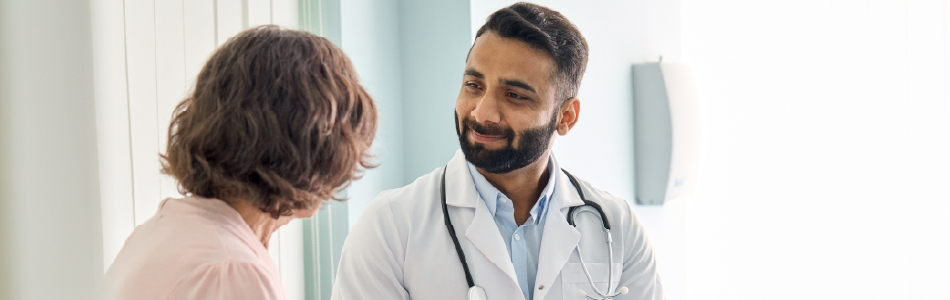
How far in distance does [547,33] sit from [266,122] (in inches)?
23.1

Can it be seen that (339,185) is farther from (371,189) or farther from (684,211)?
(684,211)

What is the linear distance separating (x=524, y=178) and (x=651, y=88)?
1.67 ft

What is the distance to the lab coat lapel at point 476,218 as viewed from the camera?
93 cm

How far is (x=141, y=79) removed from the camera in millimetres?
525

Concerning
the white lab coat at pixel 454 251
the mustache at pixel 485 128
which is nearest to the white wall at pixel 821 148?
the white lab coat at pixel 454 251

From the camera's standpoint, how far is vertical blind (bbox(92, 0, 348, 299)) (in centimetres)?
47

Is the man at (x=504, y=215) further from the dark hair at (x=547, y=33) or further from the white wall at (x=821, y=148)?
the white wall at (x=821, y=148)

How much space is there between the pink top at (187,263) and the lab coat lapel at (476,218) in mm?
475

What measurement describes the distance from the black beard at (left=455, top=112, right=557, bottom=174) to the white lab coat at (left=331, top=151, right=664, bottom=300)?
1.5 inches

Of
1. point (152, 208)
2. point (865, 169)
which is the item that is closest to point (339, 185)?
point (152, 208)

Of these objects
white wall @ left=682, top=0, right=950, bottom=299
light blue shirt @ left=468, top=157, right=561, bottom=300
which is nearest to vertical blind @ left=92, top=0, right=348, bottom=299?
light blue shirt @ left=468, top=157, right=561, bottom=300

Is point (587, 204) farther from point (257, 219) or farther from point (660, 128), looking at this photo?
point (257, 219)

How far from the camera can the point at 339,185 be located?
22.2 inches

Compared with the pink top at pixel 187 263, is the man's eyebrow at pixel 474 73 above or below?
above
